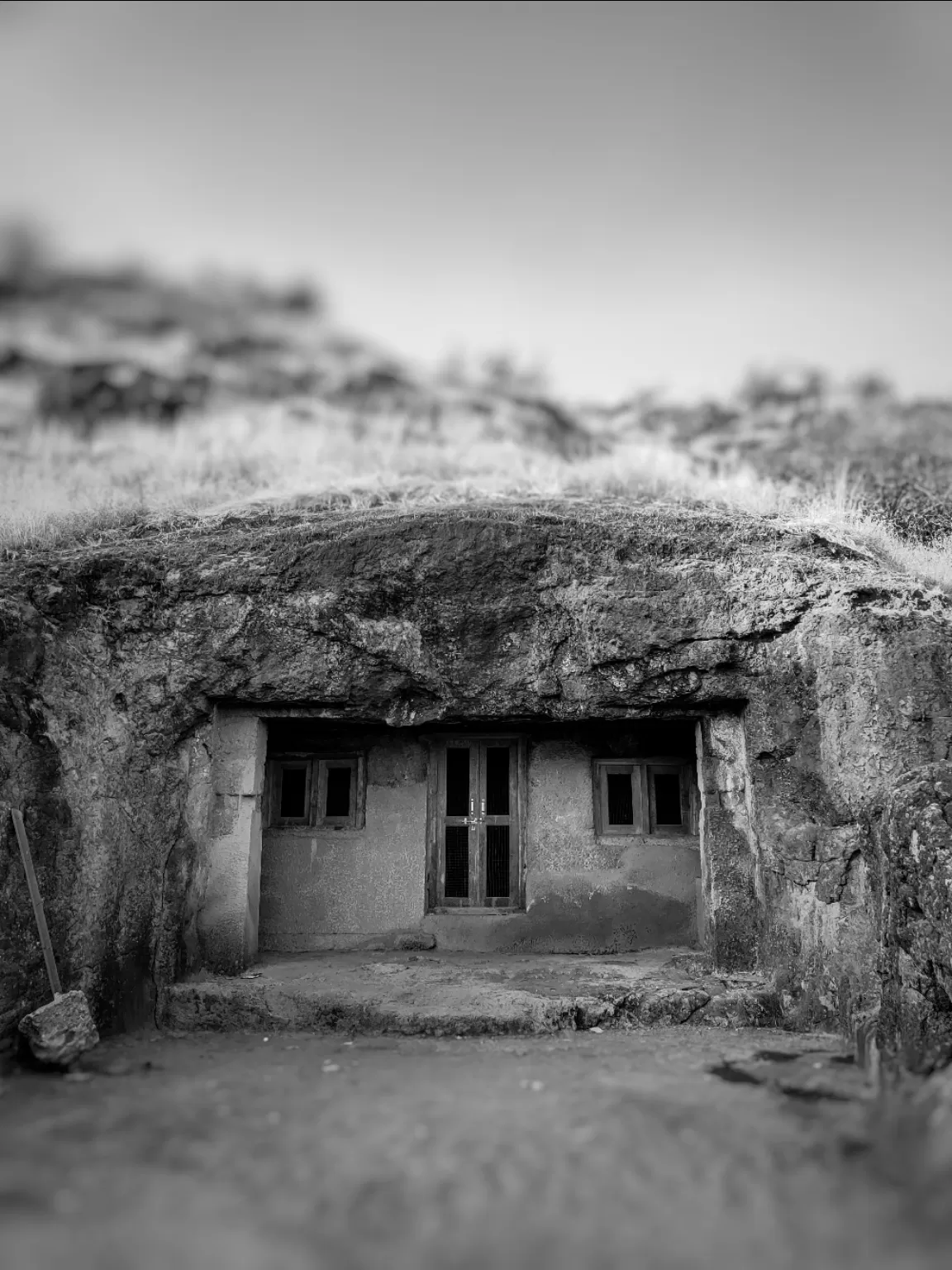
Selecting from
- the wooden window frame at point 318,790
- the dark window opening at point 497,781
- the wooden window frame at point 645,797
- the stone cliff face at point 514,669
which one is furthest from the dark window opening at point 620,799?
the wooden window frame at point 318,790

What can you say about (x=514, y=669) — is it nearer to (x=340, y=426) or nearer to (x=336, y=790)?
(x=336, y=790)

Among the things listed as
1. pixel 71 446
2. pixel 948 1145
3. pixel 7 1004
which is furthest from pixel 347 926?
pixel 71 446

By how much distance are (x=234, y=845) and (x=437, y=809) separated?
1588 mm

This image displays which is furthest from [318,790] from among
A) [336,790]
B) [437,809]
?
[437,809]

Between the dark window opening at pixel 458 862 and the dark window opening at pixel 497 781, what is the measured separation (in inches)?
10.7

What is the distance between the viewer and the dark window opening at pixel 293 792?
7.46 m

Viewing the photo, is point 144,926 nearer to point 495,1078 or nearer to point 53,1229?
point 495,1078

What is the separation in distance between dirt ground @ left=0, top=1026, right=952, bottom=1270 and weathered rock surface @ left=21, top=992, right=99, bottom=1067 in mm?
151

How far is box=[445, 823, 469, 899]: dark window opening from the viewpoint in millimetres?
7309

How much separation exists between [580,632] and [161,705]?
2818 mm

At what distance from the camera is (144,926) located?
5.95 m

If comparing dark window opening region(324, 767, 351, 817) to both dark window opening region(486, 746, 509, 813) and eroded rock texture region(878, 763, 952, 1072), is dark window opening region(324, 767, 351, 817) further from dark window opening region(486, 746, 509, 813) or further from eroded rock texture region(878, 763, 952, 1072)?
eroded rock texture region(878, 763, 952, 1072)

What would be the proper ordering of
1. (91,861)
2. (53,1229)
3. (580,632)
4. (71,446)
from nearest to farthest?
(53,1229), (91,861), (580,632), (71,446)

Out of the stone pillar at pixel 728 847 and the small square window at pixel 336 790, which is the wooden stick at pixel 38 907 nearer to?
the small square window at pixel 336 790
